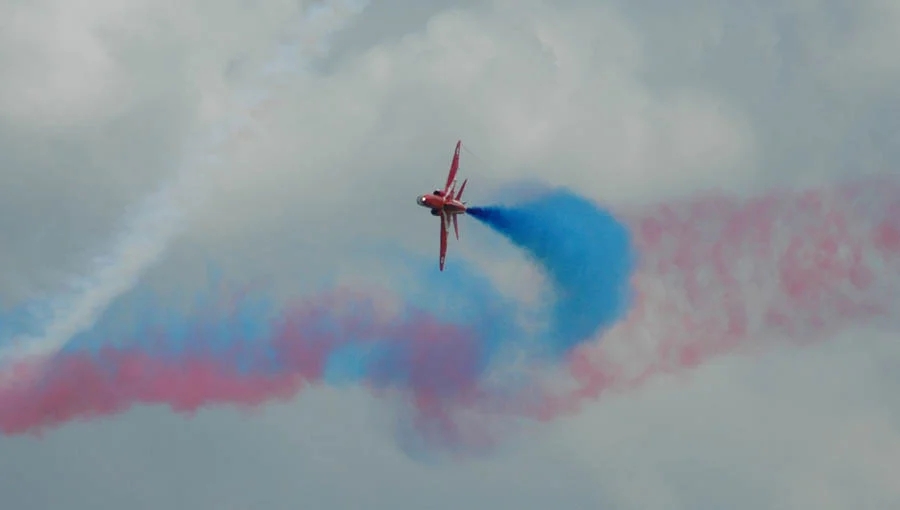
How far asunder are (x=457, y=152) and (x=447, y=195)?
2.86m

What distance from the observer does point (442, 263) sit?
493ft

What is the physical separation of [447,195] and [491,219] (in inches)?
121

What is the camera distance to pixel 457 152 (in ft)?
488

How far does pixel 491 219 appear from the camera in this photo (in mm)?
148625

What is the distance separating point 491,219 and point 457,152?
4.22 meters

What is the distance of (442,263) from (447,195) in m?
4.85

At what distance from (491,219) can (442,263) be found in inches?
161

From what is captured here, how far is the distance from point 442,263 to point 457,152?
6506mm
